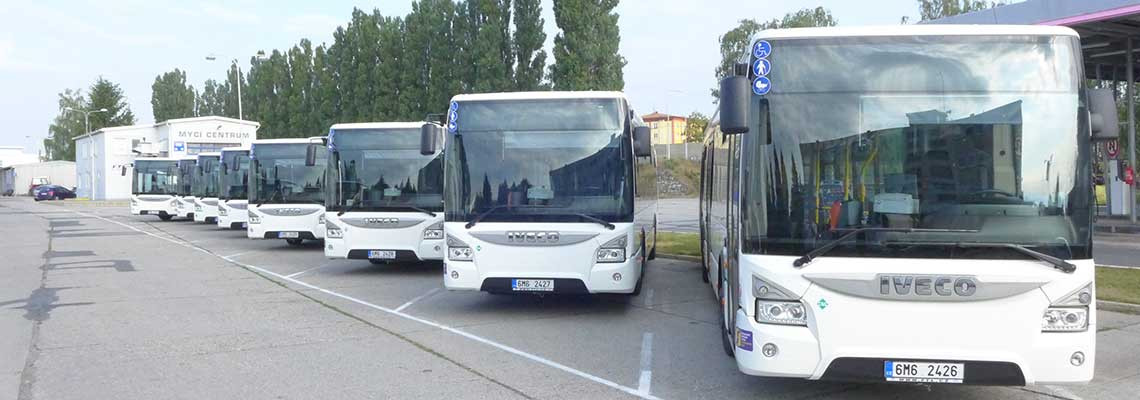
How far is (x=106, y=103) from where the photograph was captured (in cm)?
9425

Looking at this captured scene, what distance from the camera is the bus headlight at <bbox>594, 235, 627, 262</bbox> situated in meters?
9.99

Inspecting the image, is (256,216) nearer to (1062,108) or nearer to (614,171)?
(614,171)

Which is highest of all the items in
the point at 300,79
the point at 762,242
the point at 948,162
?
the point at 300,79

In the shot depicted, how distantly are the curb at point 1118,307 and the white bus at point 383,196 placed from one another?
925 cm

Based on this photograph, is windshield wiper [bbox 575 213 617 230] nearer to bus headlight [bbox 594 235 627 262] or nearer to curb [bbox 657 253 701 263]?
bus headlight [bbox 594 235 627 262]

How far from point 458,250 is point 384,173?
18.2ft

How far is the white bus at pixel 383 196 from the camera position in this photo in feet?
48.1

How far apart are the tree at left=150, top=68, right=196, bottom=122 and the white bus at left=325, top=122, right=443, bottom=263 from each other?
7517 cm

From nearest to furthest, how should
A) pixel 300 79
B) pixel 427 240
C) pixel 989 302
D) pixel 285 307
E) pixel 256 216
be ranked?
1. pixel 989 302
2. pixel 285 307
3. pixel 427 240
4. pixel 256 216
5. pixel 300 79

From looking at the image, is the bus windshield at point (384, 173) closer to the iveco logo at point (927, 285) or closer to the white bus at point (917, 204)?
the white bus at point (917, 204)

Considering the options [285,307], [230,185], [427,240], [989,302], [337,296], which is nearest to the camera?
[989,302]

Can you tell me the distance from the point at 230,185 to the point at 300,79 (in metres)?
30.9

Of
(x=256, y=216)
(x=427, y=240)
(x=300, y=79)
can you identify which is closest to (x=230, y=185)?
(x=256, y=216)

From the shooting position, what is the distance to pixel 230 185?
25328 millimetres
